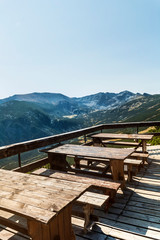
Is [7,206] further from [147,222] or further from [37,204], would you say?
[147,222]

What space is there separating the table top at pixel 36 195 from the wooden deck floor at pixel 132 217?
108 cm

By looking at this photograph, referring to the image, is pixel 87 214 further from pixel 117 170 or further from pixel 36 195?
pixel 117 170

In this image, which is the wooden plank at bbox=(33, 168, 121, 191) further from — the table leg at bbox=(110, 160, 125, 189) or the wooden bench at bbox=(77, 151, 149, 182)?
the wooden bench at bbox=(77, 151, 149, 182)

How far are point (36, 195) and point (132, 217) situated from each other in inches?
82.9

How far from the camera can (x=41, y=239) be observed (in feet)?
6.70

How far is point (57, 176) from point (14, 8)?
10239 millimetres

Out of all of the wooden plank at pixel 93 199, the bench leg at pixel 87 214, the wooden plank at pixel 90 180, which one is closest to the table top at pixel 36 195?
the wooden plank at pixel 93 199

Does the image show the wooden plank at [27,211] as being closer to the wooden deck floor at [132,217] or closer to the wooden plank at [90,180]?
the wooden deck floor at [132,217]

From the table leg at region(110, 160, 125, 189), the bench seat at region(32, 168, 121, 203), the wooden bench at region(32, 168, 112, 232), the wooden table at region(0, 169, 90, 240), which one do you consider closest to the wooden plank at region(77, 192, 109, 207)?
the wooden bench at region(32, 168, 112, 232)

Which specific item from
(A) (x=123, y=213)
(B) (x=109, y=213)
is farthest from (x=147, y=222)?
(B) (x=109, y=213)

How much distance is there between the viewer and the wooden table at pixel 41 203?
183 cm

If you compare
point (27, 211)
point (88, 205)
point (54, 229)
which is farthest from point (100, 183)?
point (27, 211)

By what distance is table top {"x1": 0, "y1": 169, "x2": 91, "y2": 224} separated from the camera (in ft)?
6.00

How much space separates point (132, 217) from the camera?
3.33 meters
